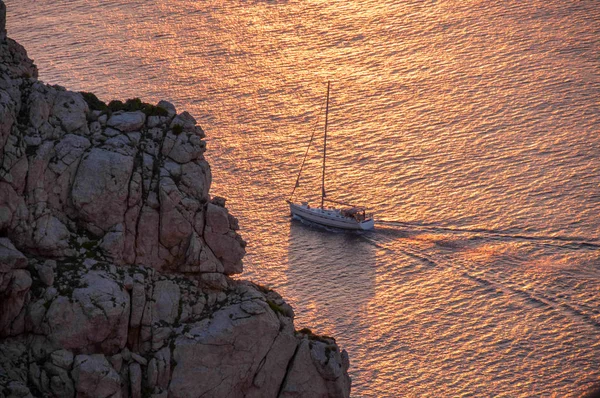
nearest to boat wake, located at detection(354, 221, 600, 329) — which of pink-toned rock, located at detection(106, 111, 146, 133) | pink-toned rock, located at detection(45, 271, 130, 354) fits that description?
pink-toned rock, located at detection(106, 111, 146, 133)

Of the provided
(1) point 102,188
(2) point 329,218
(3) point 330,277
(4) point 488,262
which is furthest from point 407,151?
(1) point 102,188

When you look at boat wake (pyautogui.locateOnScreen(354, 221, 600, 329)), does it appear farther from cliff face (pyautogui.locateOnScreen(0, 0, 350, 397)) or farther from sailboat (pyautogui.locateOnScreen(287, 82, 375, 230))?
cliff face (pyautogui.locateOnScreen(0, 0, 350, 397))

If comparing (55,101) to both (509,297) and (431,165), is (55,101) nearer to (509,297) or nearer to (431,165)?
(509,297)

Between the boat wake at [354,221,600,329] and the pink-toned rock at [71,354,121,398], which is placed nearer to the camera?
the pink-toned rock at [71,354,121,398]

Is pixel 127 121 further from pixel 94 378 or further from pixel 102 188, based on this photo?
pixel 94 378

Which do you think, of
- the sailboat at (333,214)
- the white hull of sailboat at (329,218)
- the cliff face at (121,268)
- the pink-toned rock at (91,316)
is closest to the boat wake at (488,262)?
the white hull of sailboat at (329,218)

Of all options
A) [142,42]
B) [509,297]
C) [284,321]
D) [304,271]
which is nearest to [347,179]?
[304,271]

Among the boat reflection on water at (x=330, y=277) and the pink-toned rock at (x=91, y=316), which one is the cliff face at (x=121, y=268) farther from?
the boat reflection on water at (x=330, y=277)
